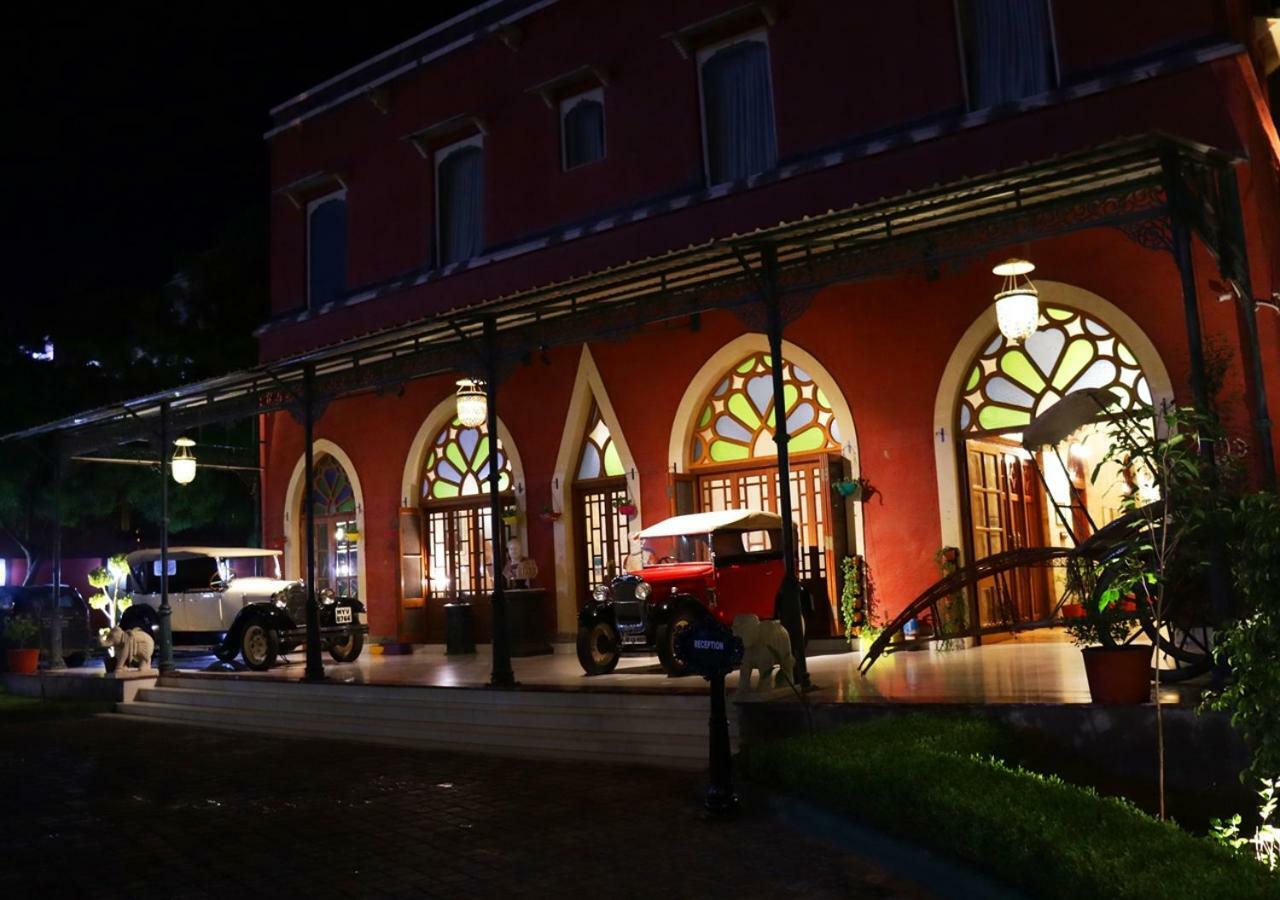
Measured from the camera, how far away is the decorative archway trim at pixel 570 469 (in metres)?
14.4

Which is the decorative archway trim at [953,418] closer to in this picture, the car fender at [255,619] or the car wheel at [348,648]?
the car wheel at [348,648]

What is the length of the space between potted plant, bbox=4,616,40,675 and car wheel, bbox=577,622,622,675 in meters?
9.75

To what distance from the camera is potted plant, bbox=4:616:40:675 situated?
53.0 feet

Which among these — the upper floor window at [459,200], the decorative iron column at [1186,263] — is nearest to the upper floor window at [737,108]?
the upper floor window at [459,200]

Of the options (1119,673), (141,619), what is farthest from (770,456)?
(141,619)

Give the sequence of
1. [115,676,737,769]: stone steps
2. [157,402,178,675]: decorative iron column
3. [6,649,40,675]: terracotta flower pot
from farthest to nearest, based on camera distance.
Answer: [6,649,40,675]: terracotta flower pot → [157,402,178,675]: decorative iron column → [115,676,737,769]: stone steps

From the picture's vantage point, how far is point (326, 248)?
17.5 m

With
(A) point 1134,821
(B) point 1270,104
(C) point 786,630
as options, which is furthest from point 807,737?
(B) point 1270,104

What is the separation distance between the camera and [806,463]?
42.0 ft

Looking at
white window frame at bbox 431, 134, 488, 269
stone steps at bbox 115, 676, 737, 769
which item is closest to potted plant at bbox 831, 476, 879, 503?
stone steps at bbox 115, 676, 737, 769

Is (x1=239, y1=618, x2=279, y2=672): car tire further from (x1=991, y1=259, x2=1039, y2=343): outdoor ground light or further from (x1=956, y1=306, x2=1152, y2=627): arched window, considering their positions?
(x1=991, y1=259, x2=1039, y2=343): outdoor ground light

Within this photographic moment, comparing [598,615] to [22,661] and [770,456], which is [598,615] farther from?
[22,661]

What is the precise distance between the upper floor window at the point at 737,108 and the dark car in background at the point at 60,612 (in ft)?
41.3

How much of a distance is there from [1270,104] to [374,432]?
42.1 feet
